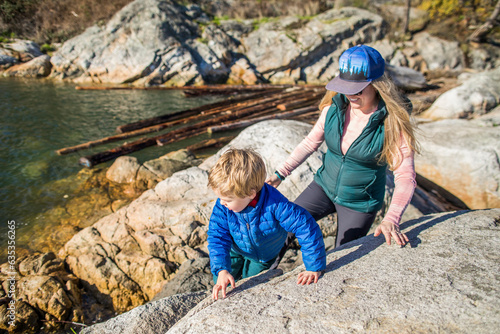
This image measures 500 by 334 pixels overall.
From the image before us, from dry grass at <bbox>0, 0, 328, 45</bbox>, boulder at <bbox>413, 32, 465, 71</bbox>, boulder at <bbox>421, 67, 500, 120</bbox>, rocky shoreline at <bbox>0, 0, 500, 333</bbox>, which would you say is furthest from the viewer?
dry grass at <bbox>0, 0, 328, 45</bbox>

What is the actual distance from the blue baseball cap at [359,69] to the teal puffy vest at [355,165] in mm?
284

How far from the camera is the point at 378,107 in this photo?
248 cm

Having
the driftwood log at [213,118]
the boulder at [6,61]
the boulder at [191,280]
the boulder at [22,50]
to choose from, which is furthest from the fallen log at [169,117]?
the boulder at [22,50]

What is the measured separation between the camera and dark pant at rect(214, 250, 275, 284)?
2.74 metres

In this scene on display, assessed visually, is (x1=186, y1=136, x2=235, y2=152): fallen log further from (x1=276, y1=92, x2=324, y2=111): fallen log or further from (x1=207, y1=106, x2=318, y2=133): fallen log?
(x1=276, y1=92, x2=324, y2=111): fallen log

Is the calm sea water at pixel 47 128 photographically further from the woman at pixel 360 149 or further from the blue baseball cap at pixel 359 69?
the blue baseball cap at pixel 359 69

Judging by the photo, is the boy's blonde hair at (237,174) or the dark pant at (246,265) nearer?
the boy's blonde hair at (237,174)

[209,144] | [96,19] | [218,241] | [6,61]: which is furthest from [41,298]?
[96,19]

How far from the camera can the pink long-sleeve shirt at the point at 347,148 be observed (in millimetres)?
2349

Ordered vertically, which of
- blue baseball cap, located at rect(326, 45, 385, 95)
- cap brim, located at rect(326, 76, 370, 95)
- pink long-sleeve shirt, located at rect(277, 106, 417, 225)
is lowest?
pink long-sleeve shirt, located at rect(277, 106, 417, 225)

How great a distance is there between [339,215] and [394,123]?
110 cm

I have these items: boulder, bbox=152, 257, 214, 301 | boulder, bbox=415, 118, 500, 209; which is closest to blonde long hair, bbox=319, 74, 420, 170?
boulder, bbox=152, 257, 214, 301

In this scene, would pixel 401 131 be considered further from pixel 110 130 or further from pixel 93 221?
pixel 110 130

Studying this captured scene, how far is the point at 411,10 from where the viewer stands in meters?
23.3
